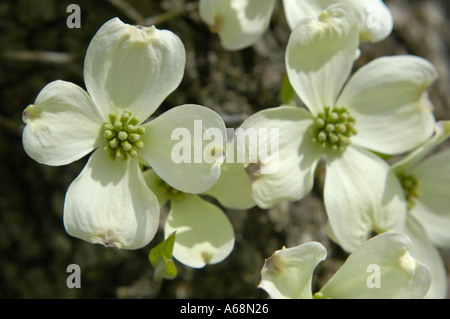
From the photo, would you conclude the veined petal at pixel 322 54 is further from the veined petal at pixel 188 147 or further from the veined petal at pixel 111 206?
the veined petal at pixel 111 206

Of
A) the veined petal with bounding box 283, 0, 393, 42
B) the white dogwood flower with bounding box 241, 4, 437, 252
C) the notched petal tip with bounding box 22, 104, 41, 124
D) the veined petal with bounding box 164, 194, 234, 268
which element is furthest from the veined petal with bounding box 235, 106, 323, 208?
the notched petal tip with bounding box 22, 104, 41, 124

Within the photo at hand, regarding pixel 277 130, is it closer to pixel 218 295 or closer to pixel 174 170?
pixel 174 170

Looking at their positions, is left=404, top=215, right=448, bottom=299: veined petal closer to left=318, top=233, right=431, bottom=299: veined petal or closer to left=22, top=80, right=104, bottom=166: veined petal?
left=318, top=233, right=431, bottom=299: veined petal

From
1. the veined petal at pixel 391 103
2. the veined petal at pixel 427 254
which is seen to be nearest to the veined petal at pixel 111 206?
the veined petal at pixel 391 103

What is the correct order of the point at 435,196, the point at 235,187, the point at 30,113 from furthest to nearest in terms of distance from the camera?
the point at 435,196, the point at 235,187, the point at 30,113

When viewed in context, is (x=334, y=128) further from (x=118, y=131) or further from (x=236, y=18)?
(x=118, y=131)

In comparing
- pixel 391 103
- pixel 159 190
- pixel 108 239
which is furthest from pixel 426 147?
pixel 108 239

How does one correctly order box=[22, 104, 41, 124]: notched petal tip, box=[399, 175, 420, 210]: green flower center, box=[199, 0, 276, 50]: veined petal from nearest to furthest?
box=[22, 104, 41, 124]: notched petal tip, box=[199, 0, 276, 50]: veined petal, box=[399, 175, 420, 210]: green flower center
